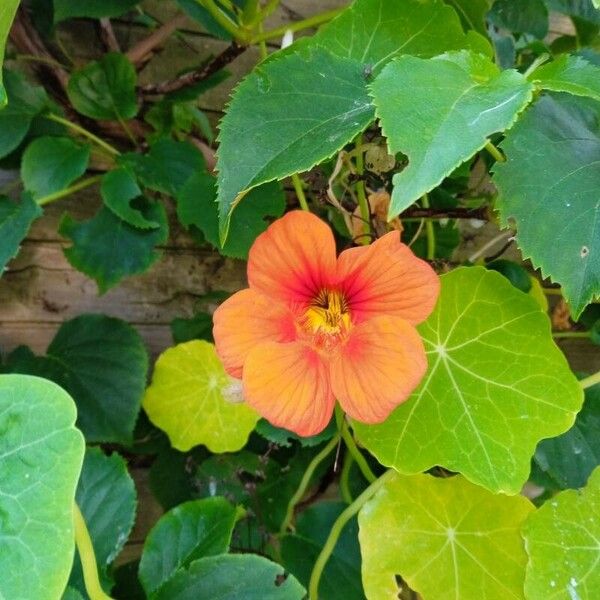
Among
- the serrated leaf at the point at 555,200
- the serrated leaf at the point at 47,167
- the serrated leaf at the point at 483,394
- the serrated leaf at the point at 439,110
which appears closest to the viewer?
the serrated leaf at the point at 439,110

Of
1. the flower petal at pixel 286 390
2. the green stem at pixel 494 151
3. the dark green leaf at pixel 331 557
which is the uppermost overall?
the green stem at pixel 494 151

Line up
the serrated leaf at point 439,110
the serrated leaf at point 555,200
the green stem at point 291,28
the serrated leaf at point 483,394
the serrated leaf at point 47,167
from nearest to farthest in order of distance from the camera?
1. the serrated leaf at point 439,110
2. the serrated leaf at point 555,200
3. the serrated leaf at point 483,394
4. the green stem at point 291,28
5. the serrated leaf at point 47,167

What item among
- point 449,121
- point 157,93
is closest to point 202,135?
point 157,93

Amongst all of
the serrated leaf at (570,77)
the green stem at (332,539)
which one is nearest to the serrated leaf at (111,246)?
the green stem at (332,539)

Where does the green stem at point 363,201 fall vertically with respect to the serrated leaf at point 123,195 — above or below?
above

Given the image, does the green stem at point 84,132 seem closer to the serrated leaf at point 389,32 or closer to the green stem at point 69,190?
the green stem at point 69,190

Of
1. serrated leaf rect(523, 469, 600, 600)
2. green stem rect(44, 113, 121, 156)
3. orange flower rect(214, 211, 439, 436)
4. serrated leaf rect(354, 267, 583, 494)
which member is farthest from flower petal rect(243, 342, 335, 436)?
green stem rect(44, 113, 121, 156)

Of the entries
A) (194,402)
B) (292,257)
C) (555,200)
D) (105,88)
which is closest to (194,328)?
(194,402)

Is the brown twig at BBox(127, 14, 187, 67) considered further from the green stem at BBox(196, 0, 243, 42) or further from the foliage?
the green stem at BBox(196, 0, 243, 42)
